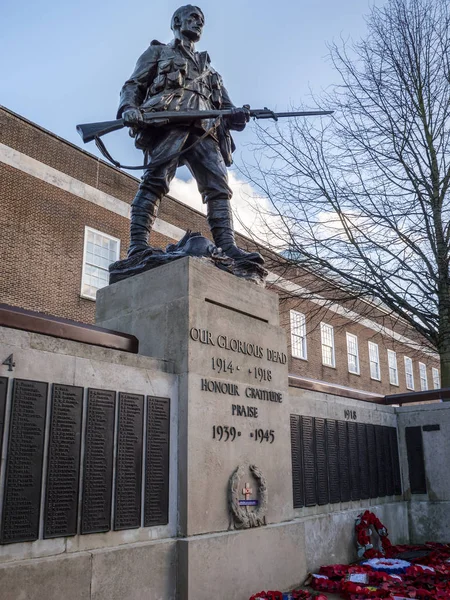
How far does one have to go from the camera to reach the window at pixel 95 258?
17400 mm

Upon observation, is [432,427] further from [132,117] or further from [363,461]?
[132,117]

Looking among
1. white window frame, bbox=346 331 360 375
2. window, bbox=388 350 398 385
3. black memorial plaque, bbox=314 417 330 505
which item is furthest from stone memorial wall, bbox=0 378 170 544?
window, bbox=388 350 398 385

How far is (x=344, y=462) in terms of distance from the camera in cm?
748

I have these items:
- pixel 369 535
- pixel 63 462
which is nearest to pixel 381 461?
pixel 369 535

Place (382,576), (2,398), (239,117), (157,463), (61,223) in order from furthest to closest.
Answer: (61,223) → (239,117) → (382,576) → (157,463) → (2,398)

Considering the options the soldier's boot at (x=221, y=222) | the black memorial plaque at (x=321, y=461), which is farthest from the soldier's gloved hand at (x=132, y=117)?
the black memorial plaque at (x=321, y=461)

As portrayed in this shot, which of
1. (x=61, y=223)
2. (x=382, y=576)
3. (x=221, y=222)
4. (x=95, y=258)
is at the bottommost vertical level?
(x=382, y=576)

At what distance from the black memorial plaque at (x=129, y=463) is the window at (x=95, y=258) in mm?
12974

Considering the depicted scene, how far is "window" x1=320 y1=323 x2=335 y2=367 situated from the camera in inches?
1094

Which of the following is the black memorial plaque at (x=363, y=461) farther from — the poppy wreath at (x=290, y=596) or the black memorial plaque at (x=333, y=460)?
the poppy wreath at (x=290, y=596)

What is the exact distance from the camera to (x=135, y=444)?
450 cm

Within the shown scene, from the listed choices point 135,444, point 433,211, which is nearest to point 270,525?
point 135,444

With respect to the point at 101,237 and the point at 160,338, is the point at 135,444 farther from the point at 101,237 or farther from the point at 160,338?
the point at 101,237

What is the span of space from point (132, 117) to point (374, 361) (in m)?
28.6
